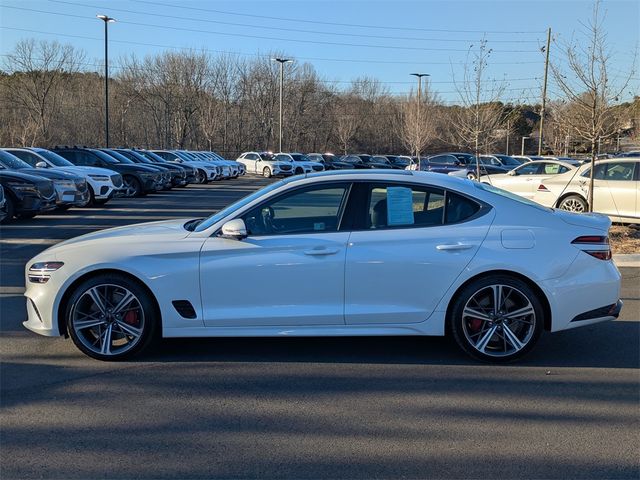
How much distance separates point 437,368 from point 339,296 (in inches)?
39.3

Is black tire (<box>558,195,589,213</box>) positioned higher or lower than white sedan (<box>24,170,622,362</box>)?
higher

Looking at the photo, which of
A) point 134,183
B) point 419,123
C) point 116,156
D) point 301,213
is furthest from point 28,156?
point 419,123

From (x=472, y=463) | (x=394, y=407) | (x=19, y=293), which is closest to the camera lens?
(x=472, y=463)

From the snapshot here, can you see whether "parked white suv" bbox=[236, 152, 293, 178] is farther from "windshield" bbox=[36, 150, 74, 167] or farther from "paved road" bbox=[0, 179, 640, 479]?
"paved road" bbox=[0, 179, 640, 479]

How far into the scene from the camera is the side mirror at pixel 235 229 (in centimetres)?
488

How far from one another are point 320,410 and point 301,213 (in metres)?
1.74

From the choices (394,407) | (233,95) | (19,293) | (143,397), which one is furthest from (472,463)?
(233,95)

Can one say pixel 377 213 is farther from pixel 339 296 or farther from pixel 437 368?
pixel 437 368

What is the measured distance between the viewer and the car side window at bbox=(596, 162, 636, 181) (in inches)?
509

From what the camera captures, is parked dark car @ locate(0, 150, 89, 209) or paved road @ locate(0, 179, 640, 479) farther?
parked dark car @ locate(0, 150, 89, 209)

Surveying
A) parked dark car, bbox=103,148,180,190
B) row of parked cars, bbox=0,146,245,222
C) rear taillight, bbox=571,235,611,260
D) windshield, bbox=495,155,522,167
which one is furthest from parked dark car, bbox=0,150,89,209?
windshield, bbox=495,155,522,167

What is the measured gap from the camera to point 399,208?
5.11 m

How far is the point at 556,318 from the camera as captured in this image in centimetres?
502

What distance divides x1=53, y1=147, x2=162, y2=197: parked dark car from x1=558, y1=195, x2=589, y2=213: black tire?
45.6 ft
